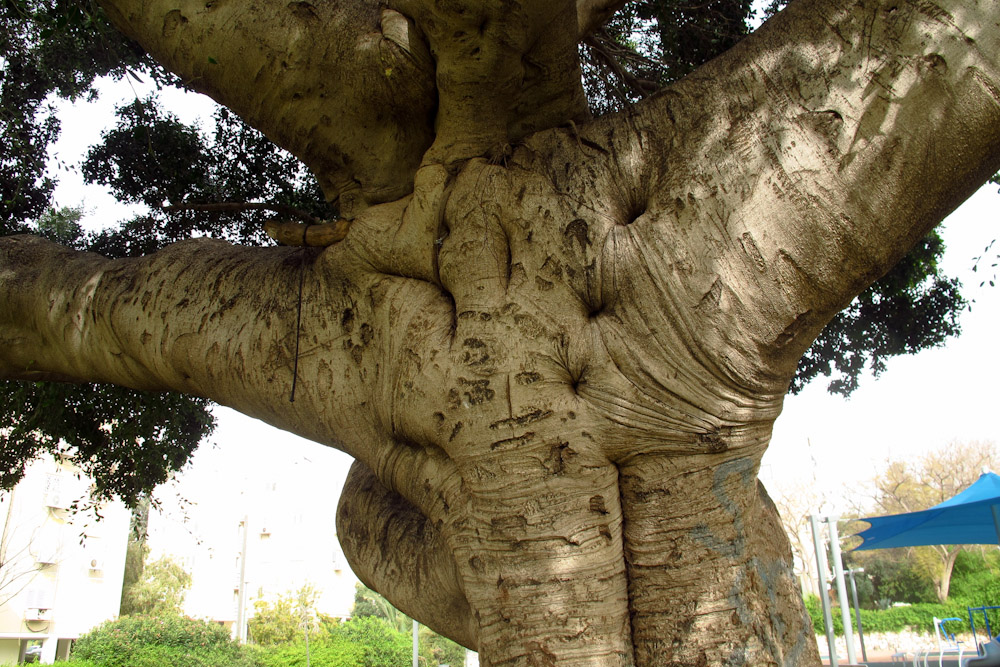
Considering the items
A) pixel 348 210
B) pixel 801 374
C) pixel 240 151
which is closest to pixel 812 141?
pixel 348 210

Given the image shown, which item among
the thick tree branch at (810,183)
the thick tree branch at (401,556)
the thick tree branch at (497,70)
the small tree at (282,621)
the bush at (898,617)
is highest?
the thick tree branch at (497,70)

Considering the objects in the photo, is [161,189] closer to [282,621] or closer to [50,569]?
[282,621]

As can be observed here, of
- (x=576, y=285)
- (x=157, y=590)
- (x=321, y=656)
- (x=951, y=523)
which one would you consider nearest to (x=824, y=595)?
(x=951, y=523)

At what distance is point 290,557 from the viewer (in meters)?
35.9

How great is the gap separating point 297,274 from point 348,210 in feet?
1.27

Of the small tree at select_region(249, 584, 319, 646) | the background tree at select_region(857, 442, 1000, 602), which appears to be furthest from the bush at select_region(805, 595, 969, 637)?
the small tree at select_region(249, 584, 319, 646)

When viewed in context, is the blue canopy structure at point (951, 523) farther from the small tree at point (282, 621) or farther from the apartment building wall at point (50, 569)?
the apartment building wall at point (50, 569)

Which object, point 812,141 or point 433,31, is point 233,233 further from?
point 812,141

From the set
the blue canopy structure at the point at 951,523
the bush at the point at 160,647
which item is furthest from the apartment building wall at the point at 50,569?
the blue canopy structure at the point at 951,523

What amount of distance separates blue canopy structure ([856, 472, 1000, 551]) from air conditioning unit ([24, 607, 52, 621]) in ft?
64.7

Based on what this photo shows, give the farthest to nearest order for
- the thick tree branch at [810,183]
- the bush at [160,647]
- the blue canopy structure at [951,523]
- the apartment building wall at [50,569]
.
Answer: the apartment building wall at [50,569] < the bush at [160,647] < the blue canopy structure at [951,523] < the thick tree branch at [810,183]

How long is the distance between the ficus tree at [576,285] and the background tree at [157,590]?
25.8 m

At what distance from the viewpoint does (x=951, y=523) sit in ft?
26.6

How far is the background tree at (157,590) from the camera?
83.6ft
